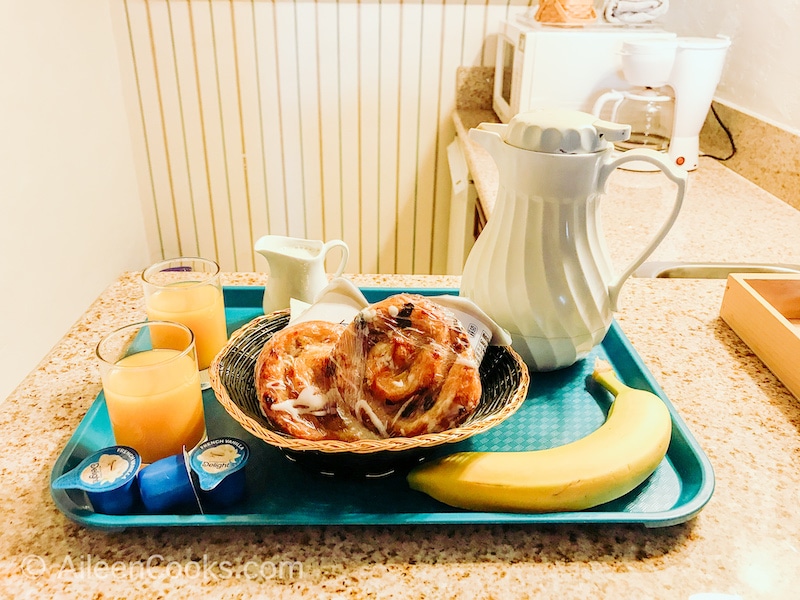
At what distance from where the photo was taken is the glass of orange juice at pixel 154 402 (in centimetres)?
68

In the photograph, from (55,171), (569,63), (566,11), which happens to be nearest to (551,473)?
(569,63)

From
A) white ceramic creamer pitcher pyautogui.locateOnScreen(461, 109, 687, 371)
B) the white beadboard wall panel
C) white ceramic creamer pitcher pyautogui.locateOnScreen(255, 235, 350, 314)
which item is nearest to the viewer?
white ceramic creamer pitcher pyautogui.locateOnScreen(461, 109, 687, 371)

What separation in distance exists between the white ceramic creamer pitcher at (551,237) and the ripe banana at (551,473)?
0.18 metres

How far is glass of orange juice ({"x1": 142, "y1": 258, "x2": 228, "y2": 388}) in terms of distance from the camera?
849 mm

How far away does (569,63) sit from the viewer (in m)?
1.74

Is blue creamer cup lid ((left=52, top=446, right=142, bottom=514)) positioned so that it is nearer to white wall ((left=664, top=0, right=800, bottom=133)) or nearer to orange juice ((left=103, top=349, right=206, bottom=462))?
orange juice ((left=103, top=349, right=206, bottom=462))

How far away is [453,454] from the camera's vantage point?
69cm

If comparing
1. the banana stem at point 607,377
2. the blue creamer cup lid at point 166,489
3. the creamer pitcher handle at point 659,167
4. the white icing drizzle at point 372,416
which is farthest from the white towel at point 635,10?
the blue creamer cup lid at point 166,489

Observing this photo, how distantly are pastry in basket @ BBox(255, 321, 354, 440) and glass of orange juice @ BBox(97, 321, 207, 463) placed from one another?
81 mm

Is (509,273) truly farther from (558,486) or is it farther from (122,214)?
(122,214)

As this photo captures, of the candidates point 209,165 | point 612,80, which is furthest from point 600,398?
point 209,165

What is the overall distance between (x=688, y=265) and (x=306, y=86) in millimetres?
1538

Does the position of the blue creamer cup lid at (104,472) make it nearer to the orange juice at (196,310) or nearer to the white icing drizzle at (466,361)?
the orange juice at (196,310)

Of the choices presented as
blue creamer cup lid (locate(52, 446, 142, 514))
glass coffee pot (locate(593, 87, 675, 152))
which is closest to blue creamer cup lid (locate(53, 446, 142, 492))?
blue creamer cup lid (locate(52, 446, 142, 514))
